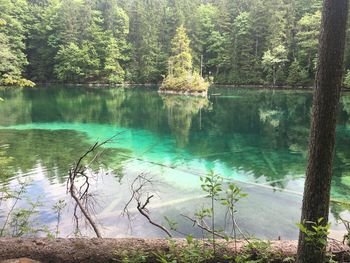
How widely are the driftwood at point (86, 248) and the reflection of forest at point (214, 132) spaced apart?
546 centimetres

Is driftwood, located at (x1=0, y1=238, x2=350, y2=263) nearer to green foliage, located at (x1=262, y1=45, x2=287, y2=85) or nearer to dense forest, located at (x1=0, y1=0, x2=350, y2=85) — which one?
green foliage, located at (x1=262, y1=45, x2=287, y2=85)

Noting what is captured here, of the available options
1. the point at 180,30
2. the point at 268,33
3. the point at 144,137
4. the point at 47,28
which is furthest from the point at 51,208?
the point at 47,28

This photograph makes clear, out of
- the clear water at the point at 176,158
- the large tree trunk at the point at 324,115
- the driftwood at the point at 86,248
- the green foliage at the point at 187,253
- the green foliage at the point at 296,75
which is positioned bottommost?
the clear water at the point at 176,158

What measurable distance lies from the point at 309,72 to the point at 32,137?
34424mm

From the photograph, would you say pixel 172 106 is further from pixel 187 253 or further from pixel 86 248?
pixel 187 253

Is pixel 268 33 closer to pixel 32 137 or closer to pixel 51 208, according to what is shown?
pixel 32 137

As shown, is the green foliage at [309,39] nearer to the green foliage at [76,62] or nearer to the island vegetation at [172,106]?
the island vegetation at [172,106]

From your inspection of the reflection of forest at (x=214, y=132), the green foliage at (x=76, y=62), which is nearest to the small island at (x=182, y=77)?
the reflection of forest at (x=214, y=132)

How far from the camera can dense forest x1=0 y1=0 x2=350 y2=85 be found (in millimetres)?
46188

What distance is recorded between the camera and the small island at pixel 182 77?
129 ft

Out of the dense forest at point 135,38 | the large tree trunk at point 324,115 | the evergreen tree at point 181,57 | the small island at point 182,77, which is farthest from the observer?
the dense forest at point 135,38

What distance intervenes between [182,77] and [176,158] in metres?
29.8

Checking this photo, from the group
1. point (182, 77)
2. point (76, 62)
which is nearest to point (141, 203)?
point (182, 77)

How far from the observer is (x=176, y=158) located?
12141mm
